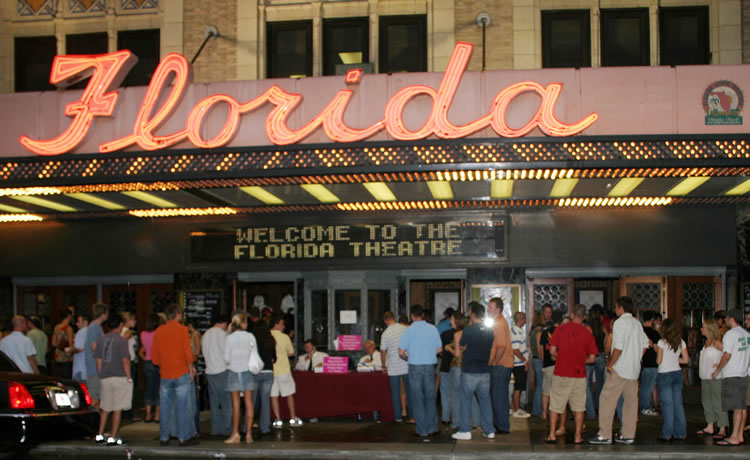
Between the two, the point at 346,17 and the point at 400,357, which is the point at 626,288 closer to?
the point at 400,357

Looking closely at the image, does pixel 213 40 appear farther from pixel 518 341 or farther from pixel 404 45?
pixel 518 341

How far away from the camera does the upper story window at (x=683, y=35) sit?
57.4 feet

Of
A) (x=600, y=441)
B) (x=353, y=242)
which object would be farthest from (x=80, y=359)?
(x=600, y=441)

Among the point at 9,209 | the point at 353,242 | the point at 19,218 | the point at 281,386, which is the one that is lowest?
the point at 281,386

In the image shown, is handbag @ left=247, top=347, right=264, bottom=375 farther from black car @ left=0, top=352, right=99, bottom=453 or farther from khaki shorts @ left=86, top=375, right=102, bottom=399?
khaki shorts @ left=86, top=375, right=102, bottom=399

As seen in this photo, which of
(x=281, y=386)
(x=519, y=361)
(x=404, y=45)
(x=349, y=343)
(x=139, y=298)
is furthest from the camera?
(x=139, y=298)

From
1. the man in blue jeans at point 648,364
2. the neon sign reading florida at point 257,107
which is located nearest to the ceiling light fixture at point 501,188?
the neon sign reading florida at point 257,107

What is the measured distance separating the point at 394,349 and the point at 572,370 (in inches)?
128

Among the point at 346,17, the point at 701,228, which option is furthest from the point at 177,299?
the point at 701,228

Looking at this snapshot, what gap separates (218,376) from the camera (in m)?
13.5

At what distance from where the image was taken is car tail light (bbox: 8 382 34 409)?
35.4ft

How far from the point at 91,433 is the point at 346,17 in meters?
10.3

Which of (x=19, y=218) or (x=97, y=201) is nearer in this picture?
(x=97, y=201)

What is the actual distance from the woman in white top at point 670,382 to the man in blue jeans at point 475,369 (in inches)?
99.9
